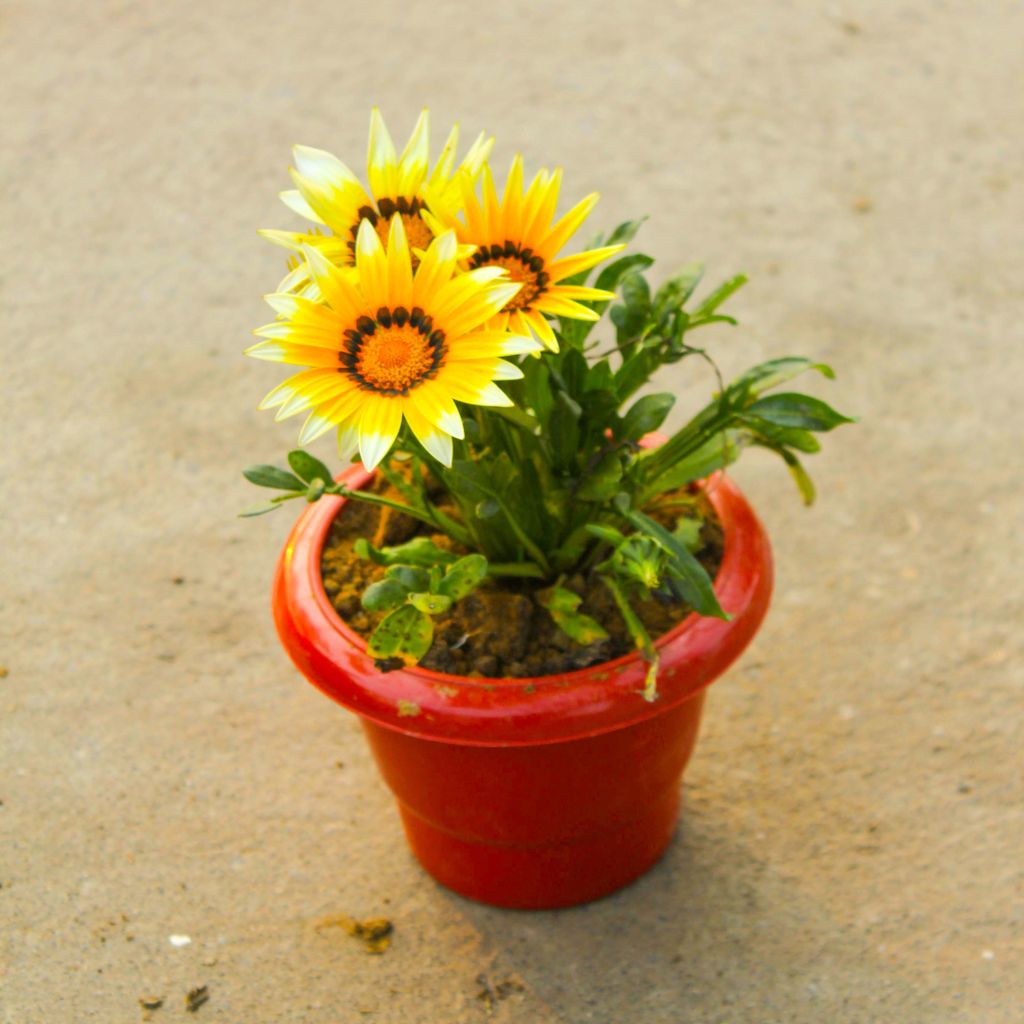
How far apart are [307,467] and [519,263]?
0.39 metres

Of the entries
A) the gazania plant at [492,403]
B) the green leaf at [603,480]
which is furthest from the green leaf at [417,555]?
the green leaf at [603,480]

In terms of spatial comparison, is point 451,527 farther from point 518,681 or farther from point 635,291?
point 635,291

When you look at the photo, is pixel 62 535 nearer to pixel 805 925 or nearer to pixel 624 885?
pixel 624 885

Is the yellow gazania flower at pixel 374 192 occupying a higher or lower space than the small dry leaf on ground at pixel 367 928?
higher

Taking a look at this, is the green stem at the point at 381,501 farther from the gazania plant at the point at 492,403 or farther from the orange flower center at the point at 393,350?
the orange flower center at the point at 393,350

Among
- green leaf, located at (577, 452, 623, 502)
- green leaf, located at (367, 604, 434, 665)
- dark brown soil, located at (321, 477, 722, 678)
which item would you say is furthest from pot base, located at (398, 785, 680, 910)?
green leaf, located at (577, 452, 623, 502)

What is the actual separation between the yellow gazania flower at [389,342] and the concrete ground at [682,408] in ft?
3.35

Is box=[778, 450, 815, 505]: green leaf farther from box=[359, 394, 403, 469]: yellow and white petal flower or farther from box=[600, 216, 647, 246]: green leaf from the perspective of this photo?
box=[359, 394, 403, 469]: yellow and white petal flower

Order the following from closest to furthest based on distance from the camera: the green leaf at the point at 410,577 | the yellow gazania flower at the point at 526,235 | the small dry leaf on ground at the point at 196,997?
the yellow gazania flower at the point at 526,235, the green leaf at the point at 410,577, the small dry leaf on ground at the point at 196,997

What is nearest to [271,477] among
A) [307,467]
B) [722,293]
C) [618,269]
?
[307,467]

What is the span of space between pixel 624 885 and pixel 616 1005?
219 mm

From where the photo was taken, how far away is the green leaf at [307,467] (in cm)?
181

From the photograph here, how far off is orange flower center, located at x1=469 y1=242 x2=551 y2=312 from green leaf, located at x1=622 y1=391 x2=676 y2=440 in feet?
0.81

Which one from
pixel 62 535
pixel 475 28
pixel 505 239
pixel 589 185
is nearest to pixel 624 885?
pixel 505 239
